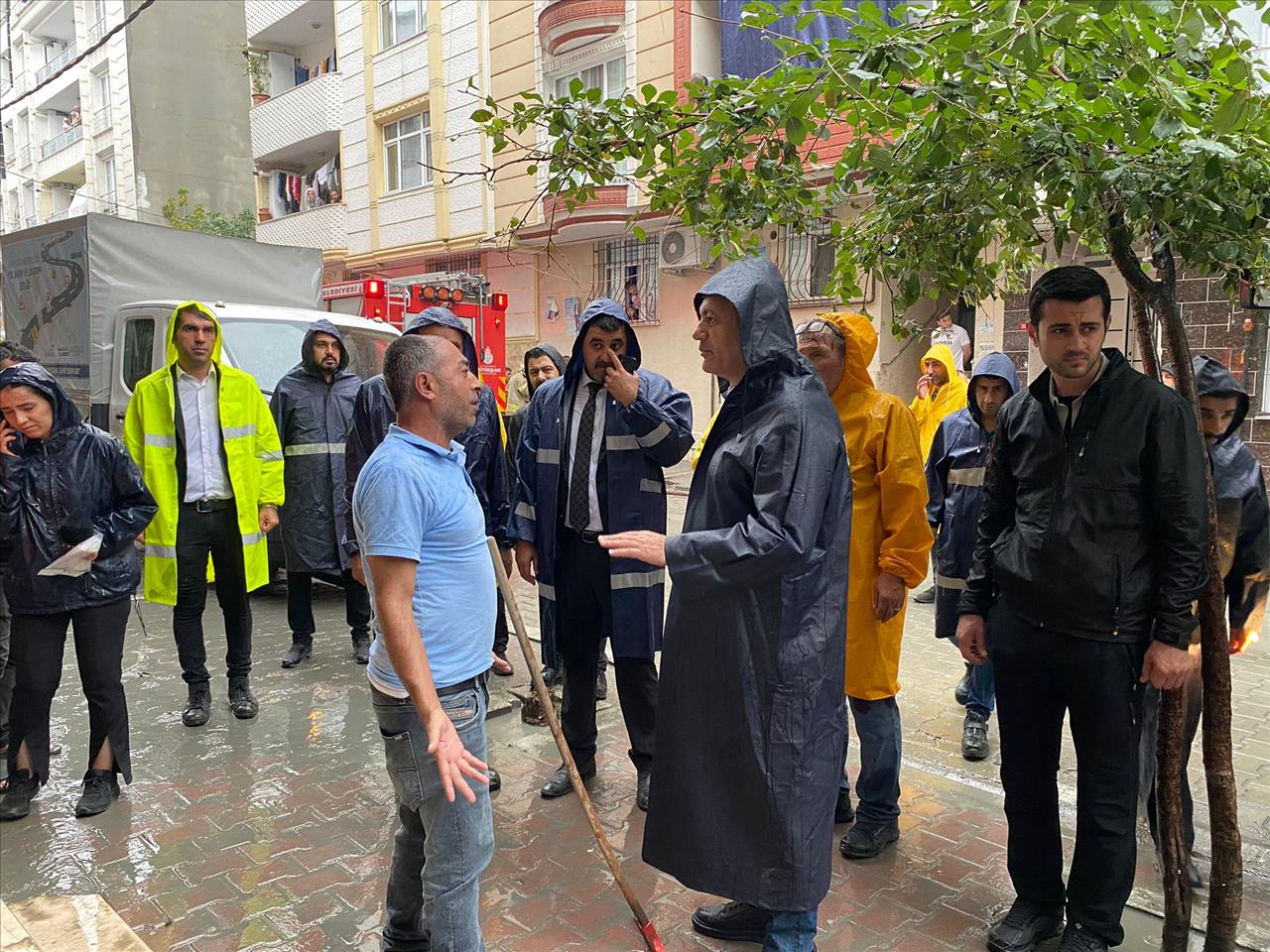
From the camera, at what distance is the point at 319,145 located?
79.5 ft

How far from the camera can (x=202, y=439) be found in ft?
16.6

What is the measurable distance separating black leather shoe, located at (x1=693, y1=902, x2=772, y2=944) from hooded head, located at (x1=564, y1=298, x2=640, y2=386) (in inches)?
84.4

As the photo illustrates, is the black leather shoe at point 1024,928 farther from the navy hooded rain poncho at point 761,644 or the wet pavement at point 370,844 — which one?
the navy hooded rain poncho at point 761,644

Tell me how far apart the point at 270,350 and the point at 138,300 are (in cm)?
213

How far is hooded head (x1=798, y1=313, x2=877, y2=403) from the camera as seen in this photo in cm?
370

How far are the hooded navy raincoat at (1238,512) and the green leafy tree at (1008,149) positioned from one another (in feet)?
2.04

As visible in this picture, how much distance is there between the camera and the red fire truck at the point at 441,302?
11172 millimetres

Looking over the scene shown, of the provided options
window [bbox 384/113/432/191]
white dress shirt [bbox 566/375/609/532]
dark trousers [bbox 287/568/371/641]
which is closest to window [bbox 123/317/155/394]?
dark trousers [bbox 287/568/371/641]

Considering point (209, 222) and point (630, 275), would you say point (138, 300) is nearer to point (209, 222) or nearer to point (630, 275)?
point (630, 275)

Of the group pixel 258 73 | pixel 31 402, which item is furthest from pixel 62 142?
pixel 31 402

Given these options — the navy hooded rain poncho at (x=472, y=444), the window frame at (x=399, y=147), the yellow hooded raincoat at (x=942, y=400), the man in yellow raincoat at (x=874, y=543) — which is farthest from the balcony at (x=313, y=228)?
the man in yellow raincoat at (x=874, y=543)

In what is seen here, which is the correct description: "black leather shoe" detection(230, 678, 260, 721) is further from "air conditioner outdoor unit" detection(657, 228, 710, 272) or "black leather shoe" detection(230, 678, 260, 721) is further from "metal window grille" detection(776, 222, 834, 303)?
"air conditioner outdoor unit" detection(657, 228, 710, 272)

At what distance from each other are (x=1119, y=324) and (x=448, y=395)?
1104 cm

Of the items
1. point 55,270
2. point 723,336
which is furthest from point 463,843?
point 55,270
